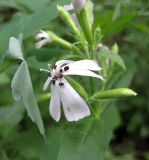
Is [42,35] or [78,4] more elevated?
[78,4]

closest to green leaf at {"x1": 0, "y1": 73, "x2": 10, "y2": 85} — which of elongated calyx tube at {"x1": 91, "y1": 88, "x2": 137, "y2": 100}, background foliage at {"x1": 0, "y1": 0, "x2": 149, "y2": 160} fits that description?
background foliage at {"x1": 0, "y1": 0, "x2": 149, "y2": 160}

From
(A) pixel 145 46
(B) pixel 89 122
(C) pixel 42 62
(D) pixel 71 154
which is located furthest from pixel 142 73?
(D) pixel 71 154

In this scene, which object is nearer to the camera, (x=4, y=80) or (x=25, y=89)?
(x=25, y=89)

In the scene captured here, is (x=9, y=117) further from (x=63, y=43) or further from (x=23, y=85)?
(x=23, y=85)

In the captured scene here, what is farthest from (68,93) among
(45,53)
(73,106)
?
(45,53)

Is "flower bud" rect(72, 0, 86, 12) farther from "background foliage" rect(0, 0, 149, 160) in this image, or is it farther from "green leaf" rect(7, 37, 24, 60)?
"green leaf" rect(7, 37, 24, 60)

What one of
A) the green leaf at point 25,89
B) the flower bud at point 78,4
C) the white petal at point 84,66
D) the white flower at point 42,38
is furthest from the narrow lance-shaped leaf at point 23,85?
the white flower at point 42,38

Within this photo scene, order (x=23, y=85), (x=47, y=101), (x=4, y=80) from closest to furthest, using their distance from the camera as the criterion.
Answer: (x=23, y=85) < (x=47, y=101) < (x=4, y=80)
